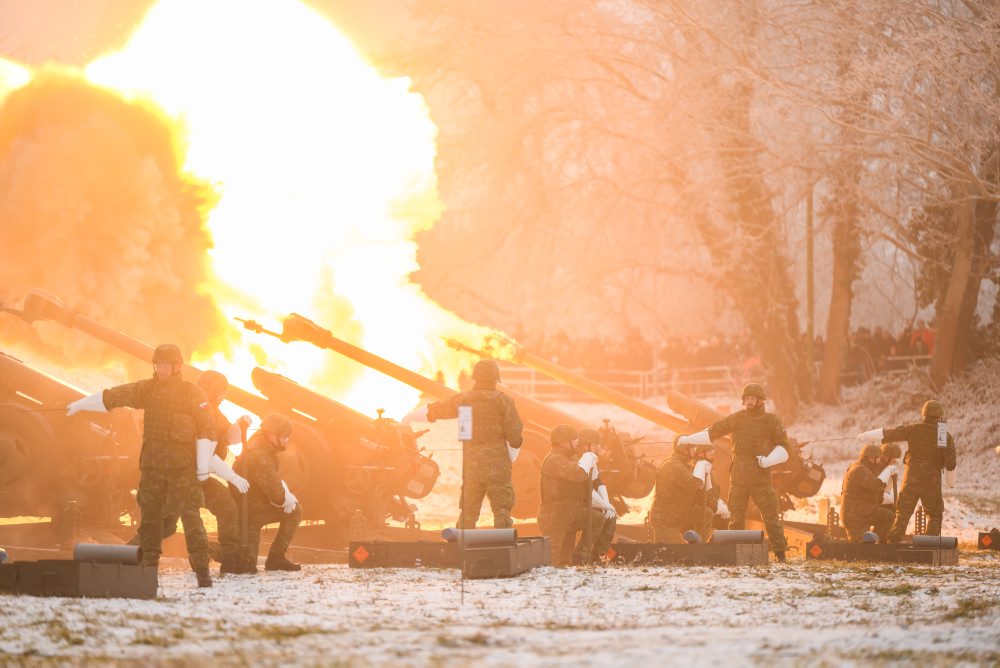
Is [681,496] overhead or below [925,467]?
below

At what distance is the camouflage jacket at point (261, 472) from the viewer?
41.3 feet

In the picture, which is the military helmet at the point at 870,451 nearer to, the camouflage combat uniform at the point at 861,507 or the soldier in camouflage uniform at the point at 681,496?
the camouflage combat uniform at the point at 861,507

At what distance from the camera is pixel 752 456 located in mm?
14461

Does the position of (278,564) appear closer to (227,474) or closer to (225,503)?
(225,503)

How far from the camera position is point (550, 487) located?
1357cm

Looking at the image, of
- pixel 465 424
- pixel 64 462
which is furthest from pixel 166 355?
pixel 64 462

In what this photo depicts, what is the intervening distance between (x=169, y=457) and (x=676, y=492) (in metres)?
5.81

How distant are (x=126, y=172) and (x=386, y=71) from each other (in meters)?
12.8

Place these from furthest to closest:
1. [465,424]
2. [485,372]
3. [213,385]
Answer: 1. [485,372]
2. [213,385]
3. [465,424]

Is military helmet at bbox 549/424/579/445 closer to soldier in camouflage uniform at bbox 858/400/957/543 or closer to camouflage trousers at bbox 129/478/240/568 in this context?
camouflage trousers at bbox 129/478/240/568

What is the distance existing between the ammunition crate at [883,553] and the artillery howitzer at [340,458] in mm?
4857

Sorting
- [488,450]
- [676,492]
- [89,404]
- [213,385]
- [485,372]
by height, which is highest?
[485,372]

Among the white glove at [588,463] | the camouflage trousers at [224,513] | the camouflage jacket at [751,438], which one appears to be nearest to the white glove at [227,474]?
the camouflage trousers at [224,513]

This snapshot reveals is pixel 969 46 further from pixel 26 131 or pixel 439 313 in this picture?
pixel 26 131
